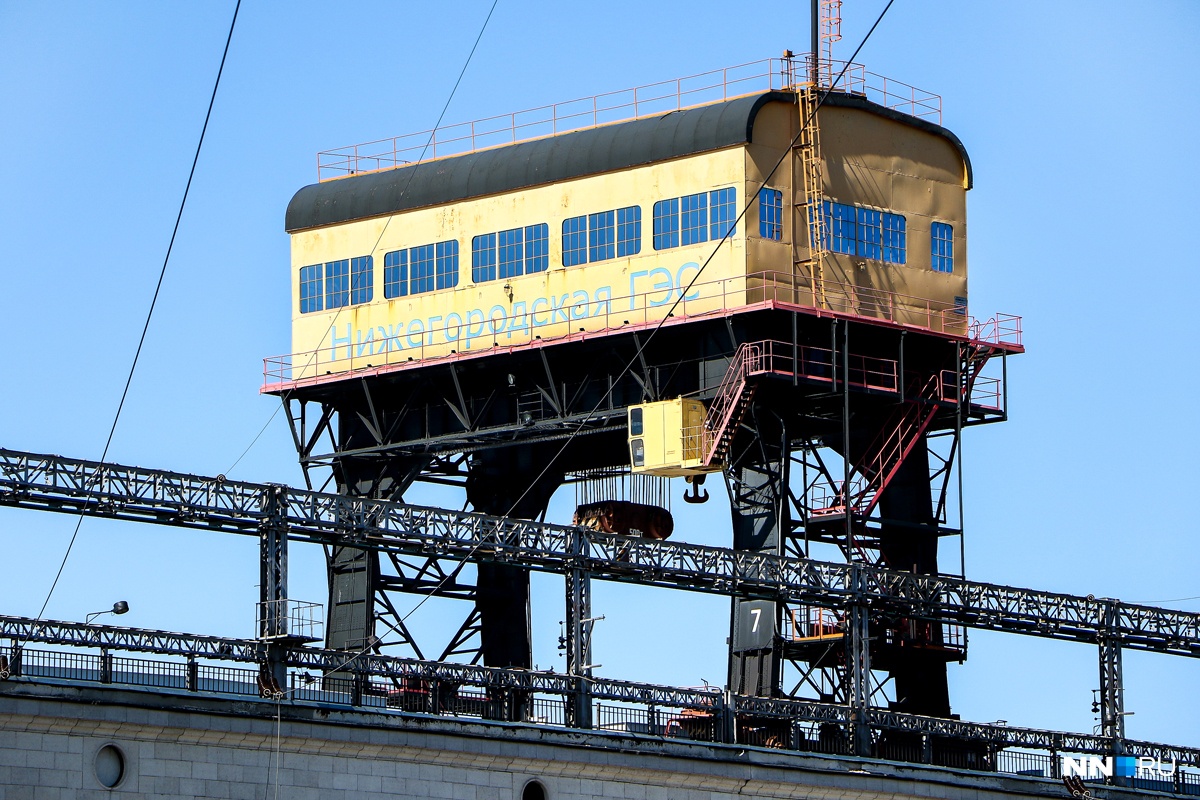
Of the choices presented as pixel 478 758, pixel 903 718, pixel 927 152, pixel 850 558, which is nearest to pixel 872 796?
pixel 903 718

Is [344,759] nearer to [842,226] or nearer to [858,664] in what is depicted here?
[858,664]

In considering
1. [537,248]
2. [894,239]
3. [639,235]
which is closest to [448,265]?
[537,248]

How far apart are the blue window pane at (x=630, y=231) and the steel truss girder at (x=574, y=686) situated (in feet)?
47.5

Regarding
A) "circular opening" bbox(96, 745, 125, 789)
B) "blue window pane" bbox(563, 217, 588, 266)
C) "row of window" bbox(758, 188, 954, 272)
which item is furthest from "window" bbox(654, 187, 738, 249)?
"circular opening" bbox(96, 745, 125, 789)

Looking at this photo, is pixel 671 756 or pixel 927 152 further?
pixel 927 152

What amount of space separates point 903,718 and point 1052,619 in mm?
6241

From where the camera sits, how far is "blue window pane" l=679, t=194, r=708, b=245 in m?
77.8

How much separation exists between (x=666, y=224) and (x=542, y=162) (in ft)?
16.2

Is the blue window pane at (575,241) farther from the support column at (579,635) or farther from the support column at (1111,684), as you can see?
the support column at (1111,684)

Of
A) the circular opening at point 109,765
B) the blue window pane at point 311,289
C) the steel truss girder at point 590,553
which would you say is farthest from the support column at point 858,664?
the circular opening at point 109,765

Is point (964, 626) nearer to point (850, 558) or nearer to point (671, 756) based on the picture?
point (850, 558)

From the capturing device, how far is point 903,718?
73.4 metres

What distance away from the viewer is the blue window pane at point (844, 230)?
78.8 meters

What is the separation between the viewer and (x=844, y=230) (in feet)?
259
